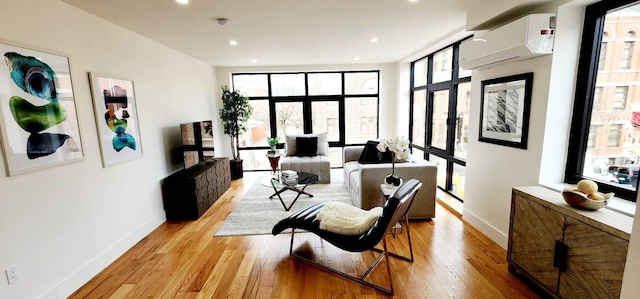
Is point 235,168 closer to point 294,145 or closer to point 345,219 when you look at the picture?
point 294,145

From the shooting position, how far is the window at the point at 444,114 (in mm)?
3840

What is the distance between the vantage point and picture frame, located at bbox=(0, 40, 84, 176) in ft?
5.75

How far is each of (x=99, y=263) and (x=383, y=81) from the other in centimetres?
565

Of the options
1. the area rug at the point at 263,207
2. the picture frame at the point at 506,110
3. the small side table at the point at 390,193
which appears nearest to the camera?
the picture frame at the point at 506,110

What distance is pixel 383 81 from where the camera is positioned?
6000 millimetres

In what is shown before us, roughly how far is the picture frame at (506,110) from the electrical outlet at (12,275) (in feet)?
13.4

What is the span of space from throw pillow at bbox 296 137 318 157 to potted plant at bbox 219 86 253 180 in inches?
49.6

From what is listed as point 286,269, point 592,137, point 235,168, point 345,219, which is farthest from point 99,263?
point 592,137

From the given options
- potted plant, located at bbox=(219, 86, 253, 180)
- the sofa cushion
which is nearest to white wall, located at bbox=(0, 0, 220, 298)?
potted plant, located at bbox=(219, 86, 253, 180)

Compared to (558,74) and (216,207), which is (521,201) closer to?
(558,74)

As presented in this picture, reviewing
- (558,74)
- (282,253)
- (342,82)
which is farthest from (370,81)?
(282,253)

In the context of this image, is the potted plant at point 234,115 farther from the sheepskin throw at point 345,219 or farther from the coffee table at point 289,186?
the sheepskin throw at point 345,219

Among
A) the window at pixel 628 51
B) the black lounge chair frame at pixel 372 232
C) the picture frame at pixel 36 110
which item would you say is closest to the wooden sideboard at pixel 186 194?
the picture frame at pixel 36 110

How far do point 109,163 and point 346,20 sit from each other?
2.87 meters
